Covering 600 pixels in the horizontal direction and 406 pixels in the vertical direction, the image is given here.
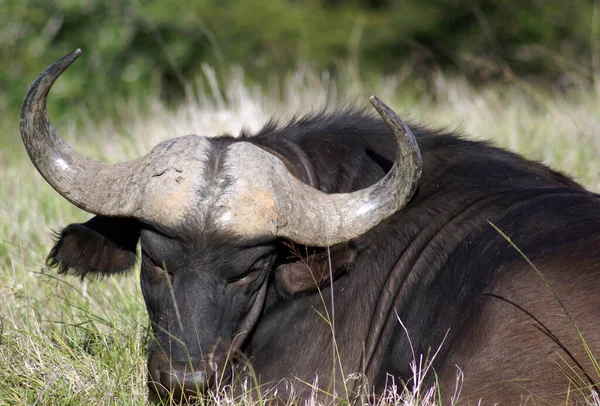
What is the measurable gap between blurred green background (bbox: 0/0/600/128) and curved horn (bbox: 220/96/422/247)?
11.1m

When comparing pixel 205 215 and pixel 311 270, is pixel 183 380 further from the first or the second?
pixel 311 270

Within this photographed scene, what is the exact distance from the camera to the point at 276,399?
4.22 metres

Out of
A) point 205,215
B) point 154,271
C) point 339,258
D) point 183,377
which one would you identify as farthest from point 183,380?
point 339,258

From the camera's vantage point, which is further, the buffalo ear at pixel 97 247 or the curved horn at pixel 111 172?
the buffalo ear at pixel 97 247

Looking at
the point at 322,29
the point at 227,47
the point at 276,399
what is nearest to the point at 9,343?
the point at 276,399

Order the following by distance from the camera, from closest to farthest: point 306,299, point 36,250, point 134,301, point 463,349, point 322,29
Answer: point 463,349
point 306,299
point 134,301
point 36,250
point 322,29

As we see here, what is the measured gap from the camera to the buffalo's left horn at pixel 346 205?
4109 mm

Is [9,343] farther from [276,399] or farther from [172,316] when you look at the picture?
[276,399]

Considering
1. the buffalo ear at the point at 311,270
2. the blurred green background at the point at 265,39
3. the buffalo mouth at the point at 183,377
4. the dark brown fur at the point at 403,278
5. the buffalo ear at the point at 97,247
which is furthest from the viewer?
the blurred green background at the point at 265,39

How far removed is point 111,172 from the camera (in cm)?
436

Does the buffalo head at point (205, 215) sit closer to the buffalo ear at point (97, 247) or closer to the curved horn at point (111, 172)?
the curved horn at point (111, 172)

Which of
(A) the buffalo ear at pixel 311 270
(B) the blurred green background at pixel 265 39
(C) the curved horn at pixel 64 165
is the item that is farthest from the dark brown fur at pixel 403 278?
(B) the blurred green background at pixel 265 39

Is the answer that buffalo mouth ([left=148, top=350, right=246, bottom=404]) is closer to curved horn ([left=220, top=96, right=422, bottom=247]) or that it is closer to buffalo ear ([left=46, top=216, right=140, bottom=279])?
curved horn ([left=220, top=96, right=422, bottom=247])

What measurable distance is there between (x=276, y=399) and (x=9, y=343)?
5.01 ft
